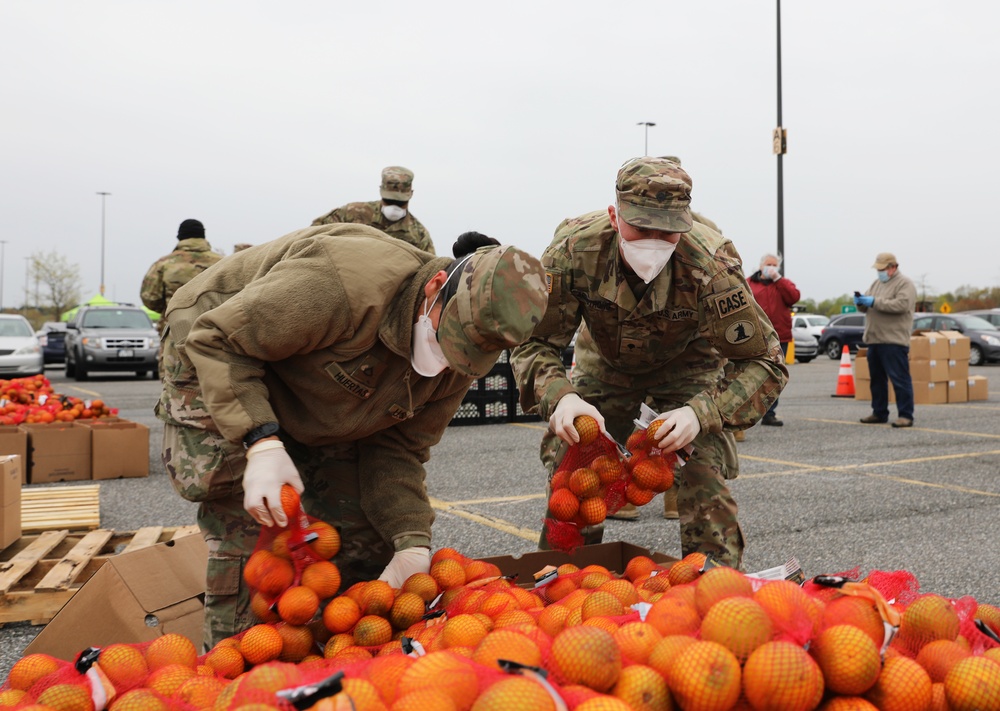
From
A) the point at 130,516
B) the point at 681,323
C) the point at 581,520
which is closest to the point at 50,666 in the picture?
the point at 581,520

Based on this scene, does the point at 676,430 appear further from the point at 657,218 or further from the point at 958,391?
the point at 958,391

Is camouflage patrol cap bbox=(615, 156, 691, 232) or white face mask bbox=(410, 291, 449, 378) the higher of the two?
camouflage patrol cap bbox=(615, 156, 691, 232)

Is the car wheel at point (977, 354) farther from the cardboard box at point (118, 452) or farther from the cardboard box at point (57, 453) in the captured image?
the cardboard box at point (57, 453)

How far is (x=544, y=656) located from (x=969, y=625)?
116 cm

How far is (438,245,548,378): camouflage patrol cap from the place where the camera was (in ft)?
7.43

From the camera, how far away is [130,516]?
591cm

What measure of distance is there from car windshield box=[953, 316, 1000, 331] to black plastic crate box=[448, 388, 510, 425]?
19.0 m

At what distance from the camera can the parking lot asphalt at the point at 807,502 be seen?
15.9 ft

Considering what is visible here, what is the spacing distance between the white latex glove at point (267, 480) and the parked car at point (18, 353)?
55.9ft

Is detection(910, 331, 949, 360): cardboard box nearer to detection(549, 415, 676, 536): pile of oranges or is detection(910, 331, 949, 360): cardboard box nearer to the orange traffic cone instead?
the orange traffic cone

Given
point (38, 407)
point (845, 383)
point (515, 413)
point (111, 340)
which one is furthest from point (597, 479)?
point (111, 340)

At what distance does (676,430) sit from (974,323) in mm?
25849

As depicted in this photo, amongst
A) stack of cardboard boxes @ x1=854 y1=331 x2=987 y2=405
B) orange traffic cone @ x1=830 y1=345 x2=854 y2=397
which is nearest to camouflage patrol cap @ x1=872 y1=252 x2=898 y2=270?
stack of cardboard boxes @ x1=854 y1=331 x2=987 y2=405

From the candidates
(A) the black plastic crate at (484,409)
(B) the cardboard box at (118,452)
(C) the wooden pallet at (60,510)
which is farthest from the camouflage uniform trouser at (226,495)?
(A) the black plastic crate at (484,409)
